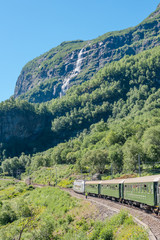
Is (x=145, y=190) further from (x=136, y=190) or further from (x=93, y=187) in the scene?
(x=93, y=187)

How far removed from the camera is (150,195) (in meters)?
22.3

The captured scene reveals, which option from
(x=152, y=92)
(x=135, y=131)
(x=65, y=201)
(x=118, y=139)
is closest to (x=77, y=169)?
(x=118, y=139)

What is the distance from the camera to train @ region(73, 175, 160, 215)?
71.3ft

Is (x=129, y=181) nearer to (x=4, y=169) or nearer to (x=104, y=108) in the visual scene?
(x=4, y=169)

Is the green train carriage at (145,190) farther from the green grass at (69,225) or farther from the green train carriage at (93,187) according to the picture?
the green train carriage at (93,187)

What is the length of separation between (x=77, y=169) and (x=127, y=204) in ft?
209

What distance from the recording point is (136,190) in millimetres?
26203

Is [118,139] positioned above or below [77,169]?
above

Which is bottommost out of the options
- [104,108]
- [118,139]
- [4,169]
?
[4,169]

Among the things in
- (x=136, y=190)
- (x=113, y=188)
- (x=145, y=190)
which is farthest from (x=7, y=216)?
(x=145, y=190)

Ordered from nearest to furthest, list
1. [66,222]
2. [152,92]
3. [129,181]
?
[129,181] → [66,222] → [152,92]

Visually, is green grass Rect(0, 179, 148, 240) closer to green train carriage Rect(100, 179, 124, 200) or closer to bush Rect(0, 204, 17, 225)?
bush Rect(0, 204, 17, 225)

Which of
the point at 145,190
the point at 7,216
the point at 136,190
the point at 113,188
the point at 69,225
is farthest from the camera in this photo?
the point at 7,216

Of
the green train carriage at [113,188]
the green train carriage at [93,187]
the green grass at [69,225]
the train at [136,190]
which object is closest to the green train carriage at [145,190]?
the train at [136,190]
